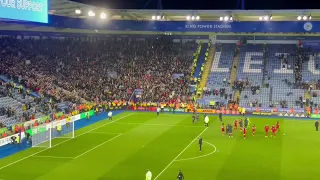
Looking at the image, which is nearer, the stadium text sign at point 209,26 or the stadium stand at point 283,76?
the stadium text sign at point 209,26

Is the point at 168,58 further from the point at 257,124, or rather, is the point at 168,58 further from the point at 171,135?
the point at 171,135

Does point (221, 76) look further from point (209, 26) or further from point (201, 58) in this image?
point (209, 26)

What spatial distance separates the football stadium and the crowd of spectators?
0.17 m

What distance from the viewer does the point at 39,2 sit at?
32.4 meters

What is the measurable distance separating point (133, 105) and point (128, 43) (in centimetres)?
1571

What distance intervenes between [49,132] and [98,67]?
106 feet

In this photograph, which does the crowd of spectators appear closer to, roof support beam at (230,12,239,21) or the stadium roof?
the stadium roof

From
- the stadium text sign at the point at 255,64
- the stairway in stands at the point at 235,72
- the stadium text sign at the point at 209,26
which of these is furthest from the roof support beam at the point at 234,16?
the stadium text sign at the point at 255,64

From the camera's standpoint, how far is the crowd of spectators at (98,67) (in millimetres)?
58125

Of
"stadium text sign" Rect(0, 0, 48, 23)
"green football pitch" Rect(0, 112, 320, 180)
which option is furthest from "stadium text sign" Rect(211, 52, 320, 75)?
"stadium text sign" Rect(0, 0, 48, 23)

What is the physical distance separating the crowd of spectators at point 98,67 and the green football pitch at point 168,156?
53.8 ft

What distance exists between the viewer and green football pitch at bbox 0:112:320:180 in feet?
84.5

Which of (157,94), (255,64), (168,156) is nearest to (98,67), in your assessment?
(157,94)

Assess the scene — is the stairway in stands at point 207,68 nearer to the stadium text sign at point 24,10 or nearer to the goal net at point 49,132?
the goal net at point 49,132
